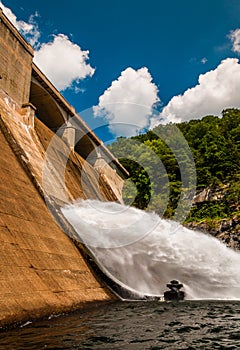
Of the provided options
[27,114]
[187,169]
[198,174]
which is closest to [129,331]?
[27,114]

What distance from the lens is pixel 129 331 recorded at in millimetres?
4660

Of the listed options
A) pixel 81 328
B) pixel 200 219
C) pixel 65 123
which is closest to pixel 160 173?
pixel 200 219

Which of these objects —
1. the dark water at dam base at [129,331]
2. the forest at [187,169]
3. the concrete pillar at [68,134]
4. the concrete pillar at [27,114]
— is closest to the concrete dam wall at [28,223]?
the concrete pillar at [27,114]

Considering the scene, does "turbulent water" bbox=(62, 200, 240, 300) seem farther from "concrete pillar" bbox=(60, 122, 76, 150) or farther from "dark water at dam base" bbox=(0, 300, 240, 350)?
"concrete pillar" bbox=(60, 122, 76, 150)

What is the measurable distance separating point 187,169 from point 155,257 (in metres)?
27.9

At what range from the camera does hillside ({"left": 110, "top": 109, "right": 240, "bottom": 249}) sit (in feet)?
102

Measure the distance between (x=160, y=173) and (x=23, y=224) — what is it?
32.2 metres

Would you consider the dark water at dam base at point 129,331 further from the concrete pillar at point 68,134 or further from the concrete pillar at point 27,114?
the concrete pillar at point 68,134

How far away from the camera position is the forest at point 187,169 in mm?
33125

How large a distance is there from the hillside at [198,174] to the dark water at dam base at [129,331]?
23.0 meters

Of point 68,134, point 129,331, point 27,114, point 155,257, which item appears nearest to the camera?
point 129,331

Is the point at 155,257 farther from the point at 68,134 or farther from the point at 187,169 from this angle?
the point at 187,169

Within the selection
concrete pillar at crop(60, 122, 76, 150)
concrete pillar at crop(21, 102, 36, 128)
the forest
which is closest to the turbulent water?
concrete pillar at crop(21, 102, 36, 128)

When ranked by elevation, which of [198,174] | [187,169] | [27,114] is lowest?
[27,114]
